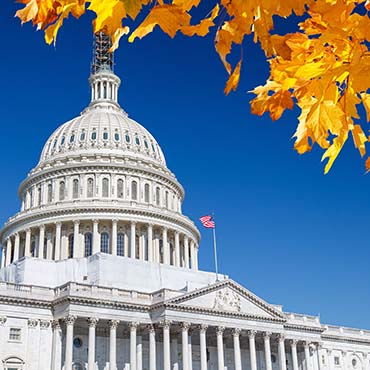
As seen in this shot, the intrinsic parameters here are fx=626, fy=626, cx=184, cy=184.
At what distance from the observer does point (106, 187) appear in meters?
97.8

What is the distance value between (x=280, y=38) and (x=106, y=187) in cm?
9434

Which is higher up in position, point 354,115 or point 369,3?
point 369,3

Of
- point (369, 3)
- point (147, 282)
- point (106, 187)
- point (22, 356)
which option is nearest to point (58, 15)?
point (369, 3)

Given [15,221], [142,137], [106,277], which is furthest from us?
[142,137]

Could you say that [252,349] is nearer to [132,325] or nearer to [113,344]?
[132,325]

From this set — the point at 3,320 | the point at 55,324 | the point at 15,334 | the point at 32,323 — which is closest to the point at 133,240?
the point at 55,324

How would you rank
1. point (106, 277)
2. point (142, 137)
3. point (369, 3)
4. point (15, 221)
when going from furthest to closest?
point (142, 137) < point (15, 221) < point (106, 277) < point (369, 3)

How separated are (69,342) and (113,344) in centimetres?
491

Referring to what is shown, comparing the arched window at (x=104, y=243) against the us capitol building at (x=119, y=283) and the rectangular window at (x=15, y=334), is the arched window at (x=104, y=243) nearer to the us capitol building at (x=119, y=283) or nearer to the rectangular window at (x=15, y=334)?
the us capitol building at (x=119, y=283)

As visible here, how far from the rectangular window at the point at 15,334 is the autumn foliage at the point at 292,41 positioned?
63706 millimetres

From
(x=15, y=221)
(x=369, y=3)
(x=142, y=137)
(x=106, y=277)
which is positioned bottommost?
(x=369, y=3)

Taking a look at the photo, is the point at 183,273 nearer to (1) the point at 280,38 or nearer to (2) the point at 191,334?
(2) the point at 191,334

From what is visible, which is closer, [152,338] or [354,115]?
[354,115]

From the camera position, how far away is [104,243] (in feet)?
301
